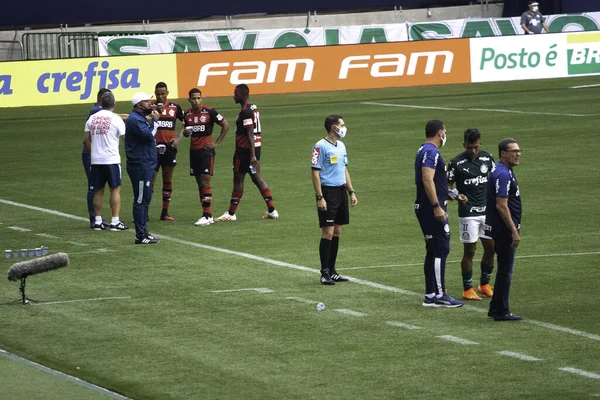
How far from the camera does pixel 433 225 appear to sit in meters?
13.9

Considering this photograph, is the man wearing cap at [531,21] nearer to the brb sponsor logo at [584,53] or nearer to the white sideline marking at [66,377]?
the brb sponsor logo at [584,53]

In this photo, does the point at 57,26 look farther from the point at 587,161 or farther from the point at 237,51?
the point at 587,161

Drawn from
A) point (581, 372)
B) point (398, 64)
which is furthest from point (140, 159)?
point (398, 64)

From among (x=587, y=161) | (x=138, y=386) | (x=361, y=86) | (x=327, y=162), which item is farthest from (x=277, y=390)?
(x=361, y=86)

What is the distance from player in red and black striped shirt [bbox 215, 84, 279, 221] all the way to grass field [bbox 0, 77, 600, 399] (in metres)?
0.43

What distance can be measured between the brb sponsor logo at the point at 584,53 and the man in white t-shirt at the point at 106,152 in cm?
2855

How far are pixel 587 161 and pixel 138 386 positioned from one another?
58.3 feet

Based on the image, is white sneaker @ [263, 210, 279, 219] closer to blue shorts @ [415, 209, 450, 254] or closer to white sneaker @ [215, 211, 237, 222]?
white sneaker @ [215, 211, 237, 222]

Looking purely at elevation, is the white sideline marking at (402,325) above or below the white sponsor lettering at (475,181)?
below

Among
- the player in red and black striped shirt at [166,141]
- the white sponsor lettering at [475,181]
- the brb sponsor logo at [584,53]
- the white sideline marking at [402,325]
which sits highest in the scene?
the brb sponsor logo at [584,53]

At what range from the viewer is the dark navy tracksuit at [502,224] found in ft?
42.2

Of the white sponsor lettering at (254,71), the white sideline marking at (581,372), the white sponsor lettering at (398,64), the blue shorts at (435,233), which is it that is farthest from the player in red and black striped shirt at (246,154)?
the white sponsor lettering at (398,64)

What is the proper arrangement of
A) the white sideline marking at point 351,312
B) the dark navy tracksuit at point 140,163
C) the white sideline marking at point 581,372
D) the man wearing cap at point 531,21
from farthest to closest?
the man wearing cap at point 531,21, the dark navy tracksuit at point 140,163, the white sideline marking at point 351,312, the white sideline marking at point 581,372

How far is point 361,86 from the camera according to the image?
44.4 meters
